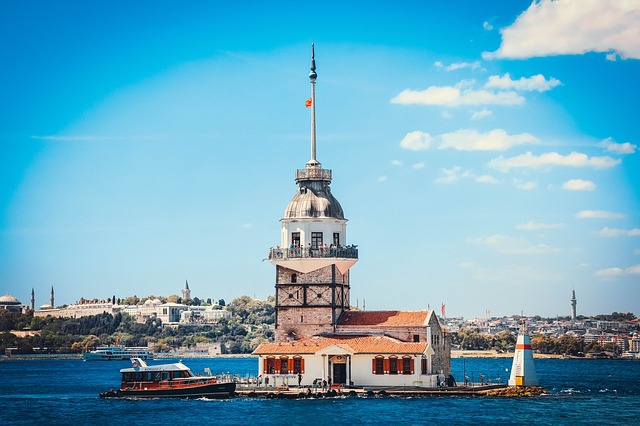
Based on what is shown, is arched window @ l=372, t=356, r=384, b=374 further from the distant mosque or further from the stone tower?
the stone tower

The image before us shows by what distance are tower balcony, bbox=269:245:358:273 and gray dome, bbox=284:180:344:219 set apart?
247cm

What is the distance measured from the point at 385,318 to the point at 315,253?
678 cm

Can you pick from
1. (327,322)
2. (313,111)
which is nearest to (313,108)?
(313,111)

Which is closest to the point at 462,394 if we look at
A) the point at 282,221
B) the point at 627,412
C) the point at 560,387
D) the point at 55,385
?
the point at 627,412

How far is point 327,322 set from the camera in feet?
267

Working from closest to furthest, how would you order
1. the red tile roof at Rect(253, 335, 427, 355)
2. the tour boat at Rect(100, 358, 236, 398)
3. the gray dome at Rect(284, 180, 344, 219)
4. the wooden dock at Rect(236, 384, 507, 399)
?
the wooden dock at Rect(236, 384, 507, 399)
the red tile roof at Rect(253, 335, 427, 355)
the tour boat at Rect(100, 358, 236, 398)
the gray dome at Rect(284, 180, 344, 219)

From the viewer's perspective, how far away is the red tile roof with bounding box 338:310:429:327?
80062 millimetres

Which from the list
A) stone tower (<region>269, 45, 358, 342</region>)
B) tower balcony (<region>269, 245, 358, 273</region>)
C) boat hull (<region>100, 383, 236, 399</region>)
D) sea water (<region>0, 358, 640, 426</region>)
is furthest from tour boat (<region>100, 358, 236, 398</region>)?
tower balcony (<region>269, 245, 358, 273</region>)

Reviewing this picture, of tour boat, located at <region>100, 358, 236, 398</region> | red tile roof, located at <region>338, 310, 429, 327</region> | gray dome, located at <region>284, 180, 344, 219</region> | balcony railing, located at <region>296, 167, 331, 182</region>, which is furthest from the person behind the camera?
balcony railing, located at <region>296, 167, 331, 182</region>

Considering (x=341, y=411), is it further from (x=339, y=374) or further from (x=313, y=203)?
(x=313, y=203)

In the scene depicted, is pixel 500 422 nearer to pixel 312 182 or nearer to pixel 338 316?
pixel 338 316

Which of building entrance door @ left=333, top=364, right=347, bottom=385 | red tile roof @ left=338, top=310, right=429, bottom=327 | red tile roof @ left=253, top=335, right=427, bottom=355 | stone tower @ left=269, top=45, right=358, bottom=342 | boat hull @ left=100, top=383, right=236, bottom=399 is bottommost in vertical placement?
boat hull @ left=100, top=383, right=236, bottom=399

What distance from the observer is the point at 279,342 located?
8150cm

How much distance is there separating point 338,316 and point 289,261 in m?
5.29
